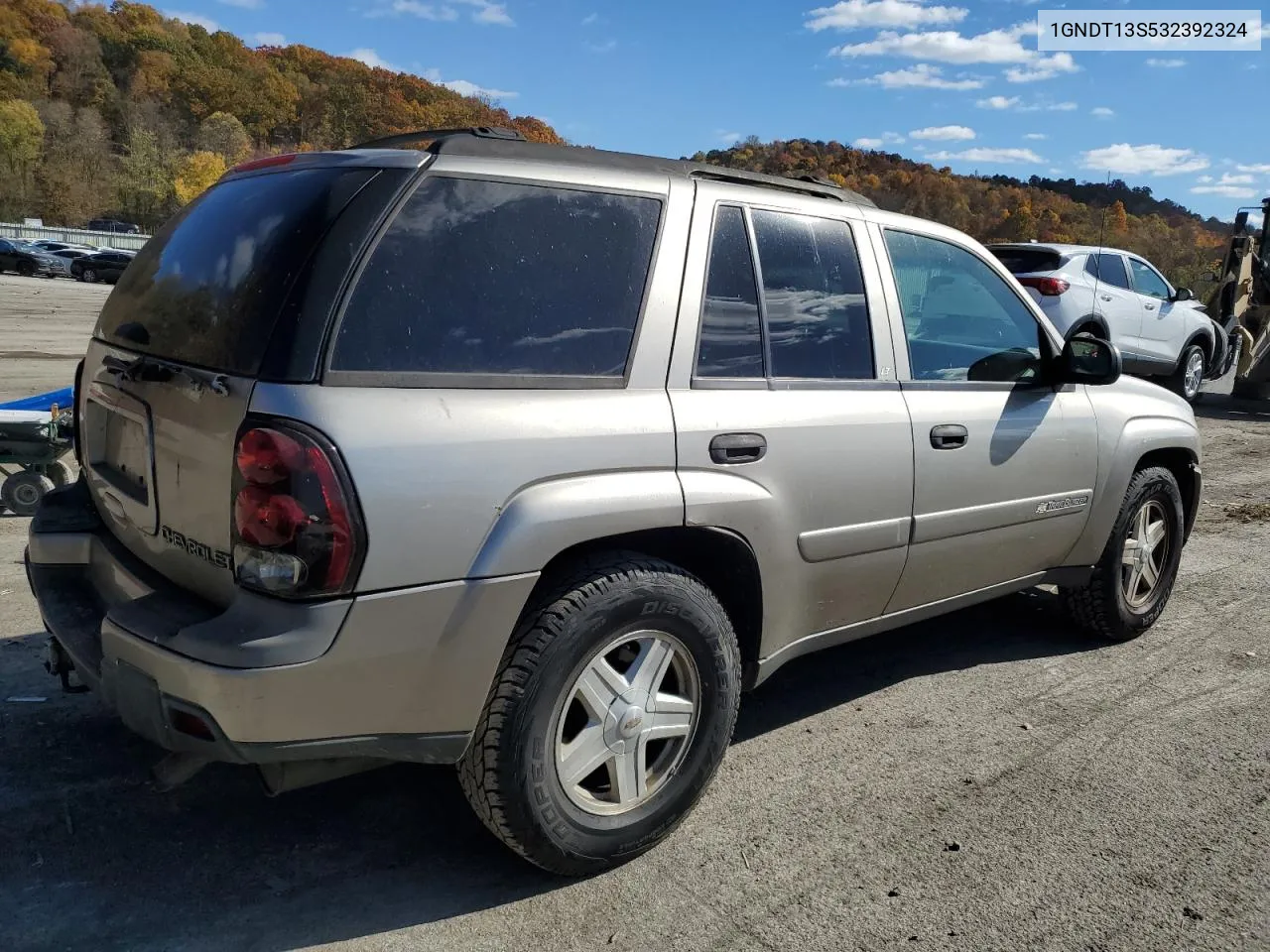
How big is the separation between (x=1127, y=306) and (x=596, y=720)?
1158 cm

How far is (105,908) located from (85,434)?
1.38 meters

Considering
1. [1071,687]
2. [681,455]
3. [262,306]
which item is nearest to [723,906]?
[681,455]

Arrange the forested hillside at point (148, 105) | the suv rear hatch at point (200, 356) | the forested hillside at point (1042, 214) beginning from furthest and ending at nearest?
the forested hillside at point (148, 105), the forested hillside at point (1042, 214), the suv rear hatch at point (200, 356)

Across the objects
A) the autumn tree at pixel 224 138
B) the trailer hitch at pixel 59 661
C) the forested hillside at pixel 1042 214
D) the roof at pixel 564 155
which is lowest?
the trailer hitch at pixel 59 661

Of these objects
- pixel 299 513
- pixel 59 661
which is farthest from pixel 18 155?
pixel 299 513

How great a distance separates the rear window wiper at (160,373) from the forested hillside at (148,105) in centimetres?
6988

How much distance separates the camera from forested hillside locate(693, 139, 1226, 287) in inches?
354

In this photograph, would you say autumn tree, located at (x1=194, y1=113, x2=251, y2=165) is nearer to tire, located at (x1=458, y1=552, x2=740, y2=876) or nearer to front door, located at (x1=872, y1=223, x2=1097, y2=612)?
front door, located at (x1=872, y1=223, x2=1097, y2=612)

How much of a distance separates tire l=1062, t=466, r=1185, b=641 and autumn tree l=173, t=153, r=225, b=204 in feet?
281

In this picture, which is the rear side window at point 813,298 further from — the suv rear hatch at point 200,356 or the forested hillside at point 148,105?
the forested hillside at point 148,105

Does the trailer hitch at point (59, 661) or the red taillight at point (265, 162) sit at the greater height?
the red taillight at point (265, 162)

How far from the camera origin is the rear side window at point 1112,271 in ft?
38.9

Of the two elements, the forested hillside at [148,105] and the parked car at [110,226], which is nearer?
the parked car at [110,226]

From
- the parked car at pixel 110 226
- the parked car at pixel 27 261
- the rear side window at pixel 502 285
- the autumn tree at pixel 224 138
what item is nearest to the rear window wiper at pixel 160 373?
the rear side window at pixel 502 285
